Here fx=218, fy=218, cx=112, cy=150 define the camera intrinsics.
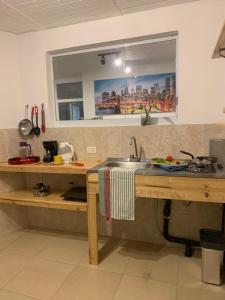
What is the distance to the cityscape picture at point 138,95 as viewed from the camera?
241 centimetres

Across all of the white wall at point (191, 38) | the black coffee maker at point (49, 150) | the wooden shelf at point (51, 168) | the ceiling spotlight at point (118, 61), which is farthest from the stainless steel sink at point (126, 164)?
the ceiling spotlight at point (118, 61)

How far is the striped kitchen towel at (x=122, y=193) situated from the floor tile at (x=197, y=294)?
623 millimetres

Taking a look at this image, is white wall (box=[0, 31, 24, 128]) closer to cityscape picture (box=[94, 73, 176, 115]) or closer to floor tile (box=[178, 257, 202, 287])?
cityscape picture (box=[94, 73, 176, 115])

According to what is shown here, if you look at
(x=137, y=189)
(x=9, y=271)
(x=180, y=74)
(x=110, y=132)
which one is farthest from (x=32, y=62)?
(x=9, y=271)

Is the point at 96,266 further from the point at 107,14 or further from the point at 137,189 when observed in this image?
the point at 107,14

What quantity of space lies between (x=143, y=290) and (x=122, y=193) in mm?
722

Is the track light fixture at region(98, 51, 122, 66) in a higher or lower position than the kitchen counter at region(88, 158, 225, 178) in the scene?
higher

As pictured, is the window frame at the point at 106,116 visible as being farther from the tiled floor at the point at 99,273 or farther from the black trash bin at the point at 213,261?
the tiled floor at the point at 99,273

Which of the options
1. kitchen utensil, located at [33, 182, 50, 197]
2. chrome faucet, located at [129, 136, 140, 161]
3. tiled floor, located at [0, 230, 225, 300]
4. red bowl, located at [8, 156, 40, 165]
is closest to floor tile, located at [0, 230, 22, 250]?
tiled floor, located at [0, 230, 225, 300]

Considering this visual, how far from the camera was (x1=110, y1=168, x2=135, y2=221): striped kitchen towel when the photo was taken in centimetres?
167

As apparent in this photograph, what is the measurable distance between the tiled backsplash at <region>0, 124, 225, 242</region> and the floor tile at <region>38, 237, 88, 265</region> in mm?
210

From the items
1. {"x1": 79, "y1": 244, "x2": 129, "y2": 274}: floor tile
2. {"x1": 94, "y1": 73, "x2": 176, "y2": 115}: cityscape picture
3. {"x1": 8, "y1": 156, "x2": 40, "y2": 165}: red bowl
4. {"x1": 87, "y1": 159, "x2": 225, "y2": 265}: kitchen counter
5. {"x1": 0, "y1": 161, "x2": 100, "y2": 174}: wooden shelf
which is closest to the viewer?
{"x1": 87, "y1": 159, "x2": 225, "y2": 265}: kitchen counter

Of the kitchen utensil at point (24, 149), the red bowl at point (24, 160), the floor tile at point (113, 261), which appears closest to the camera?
the floor tile at point (113, 261)

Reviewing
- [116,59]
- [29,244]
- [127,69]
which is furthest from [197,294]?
[116,59]
